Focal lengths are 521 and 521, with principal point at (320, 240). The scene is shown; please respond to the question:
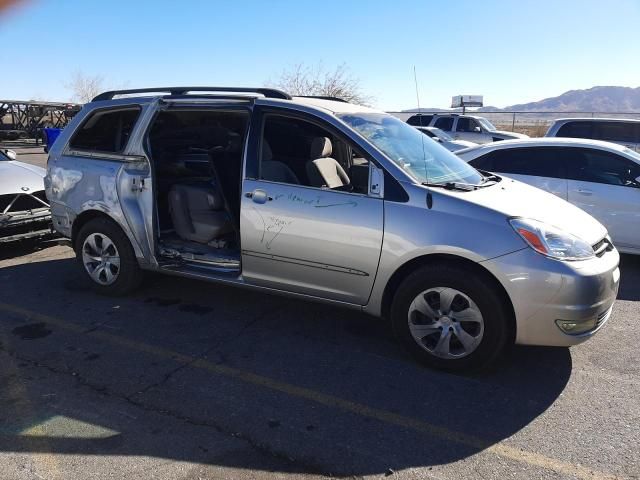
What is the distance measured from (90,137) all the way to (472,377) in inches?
168

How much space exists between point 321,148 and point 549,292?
2304 millimetres

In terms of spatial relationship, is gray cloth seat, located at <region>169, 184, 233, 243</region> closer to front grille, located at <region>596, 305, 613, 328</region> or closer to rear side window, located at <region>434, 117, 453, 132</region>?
front grille, located at <region>596, 305, 613, 328</region>

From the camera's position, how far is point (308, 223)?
3.93 meters

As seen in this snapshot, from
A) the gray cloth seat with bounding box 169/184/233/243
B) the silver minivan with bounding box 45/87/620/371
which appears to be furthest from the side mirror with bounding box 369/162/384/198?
the gray cloth seat with bounding box 169/184/233/243

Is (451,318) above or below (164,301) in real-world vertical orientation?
above

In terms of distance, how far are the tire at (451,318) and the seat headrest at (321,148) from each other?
155cm

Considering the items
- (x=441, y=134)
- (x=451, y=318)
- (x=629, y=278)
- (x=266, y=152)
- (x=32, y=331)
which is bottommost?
(x=629, y=278)

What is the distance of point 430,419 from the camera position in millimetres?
3088

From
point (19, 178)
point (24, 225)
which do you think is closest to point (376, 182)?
point (24, 225)

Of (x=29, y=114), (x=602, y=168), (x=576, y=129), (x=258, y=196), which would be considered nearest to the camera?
(x=258, y=196)

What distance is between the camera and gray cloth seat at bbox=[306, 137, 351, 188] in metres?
4.20

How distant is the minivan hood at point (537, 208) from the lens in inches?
139

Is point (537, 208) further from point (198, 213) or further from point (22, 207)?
point (22, 207)

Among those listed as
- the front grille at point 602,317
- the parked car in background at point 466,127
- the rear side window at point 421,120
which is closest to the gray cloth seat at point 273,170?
the front grille at point 602,317
